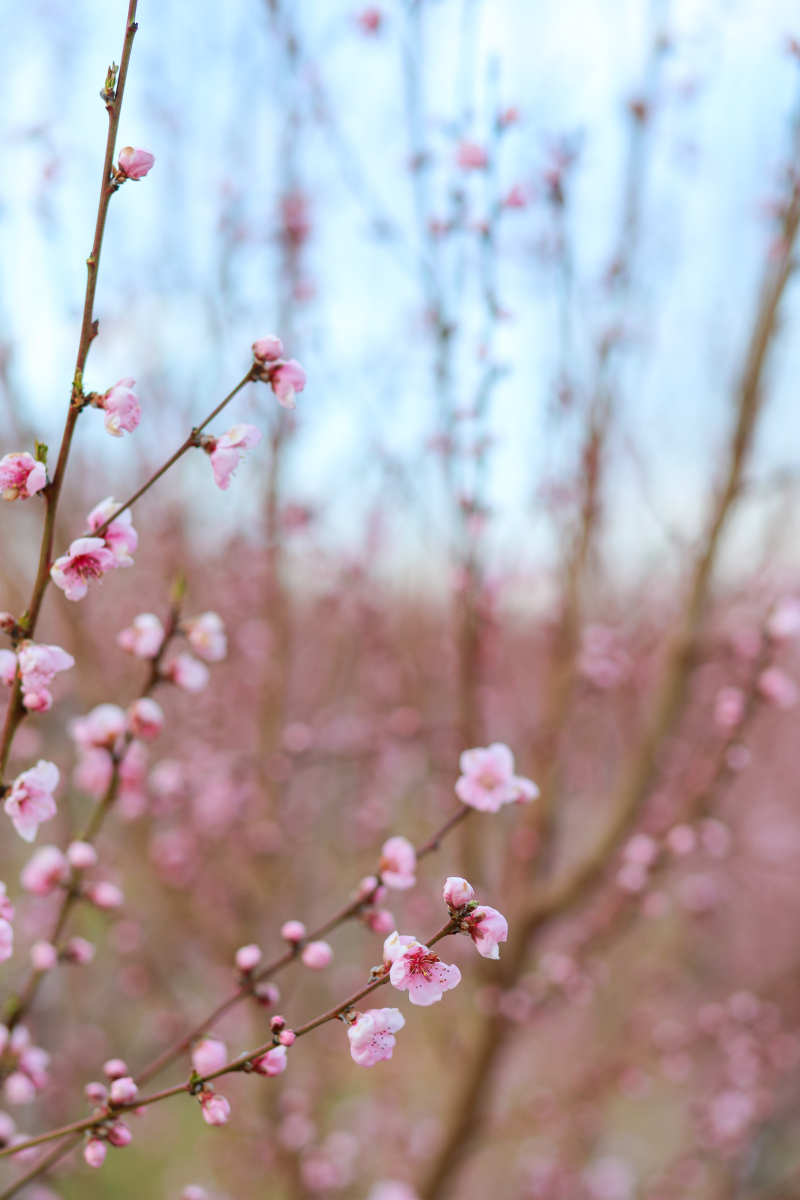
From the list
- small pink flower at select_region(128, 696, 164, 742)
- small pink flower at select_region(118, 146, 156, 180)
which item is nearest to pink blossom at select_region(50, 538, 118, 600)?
small pink flower at select_region(128, 696, 164, 742)

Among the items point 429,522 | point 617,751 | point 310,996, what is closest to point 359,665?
point 617,751

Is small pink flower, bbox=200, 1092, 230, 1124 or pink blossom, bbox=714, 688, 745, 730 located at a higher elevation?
pink blossom, bbox=714, 688, 745, 730

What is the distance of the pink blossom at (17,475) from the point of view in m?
1.02

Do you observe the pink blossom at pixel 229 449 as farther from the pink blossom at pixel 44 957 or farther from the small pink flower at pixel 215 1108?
the pink blossom at pixel 44 957

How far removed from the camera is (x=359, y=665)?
5570 mm

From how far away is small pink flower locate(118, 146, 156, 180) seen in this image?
1.02 metres

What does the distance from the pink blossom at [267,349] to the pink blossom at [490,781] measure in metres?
0.73

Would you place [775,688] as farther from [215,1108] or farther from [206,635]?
[215,1108]

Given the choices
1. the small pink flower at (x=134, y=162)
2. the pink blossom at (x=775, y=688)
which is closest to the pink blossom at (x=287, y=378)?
the small pink flower at (x=134, y=162)

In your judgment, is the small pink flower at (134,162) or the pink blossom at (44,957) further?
the pink blossom at (44,957)

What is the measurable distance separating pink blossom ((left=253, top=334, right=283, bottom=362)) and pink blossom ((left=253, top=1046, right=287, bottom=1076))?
3.22 ft

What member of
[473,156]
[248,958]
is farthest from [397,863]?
[473,156]

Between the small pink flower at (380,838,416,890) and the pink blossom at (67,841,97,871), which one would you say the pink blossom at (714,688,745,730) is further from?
the pink blossom at (67,841,97,871)

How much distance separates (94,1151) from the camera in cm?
105
